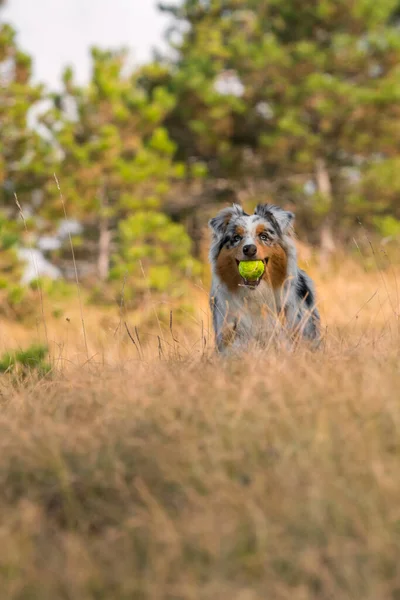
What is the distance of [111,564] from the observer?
6.57 ft

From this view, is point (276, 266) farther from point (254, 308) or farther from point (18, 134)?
point (18, 134)

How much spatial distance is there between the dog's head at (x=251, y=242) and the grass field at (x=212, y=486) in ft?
4.42

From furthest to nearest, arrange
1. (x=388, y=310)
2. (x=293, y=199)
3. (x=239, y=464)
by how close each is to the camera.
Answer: (x=293, y=199) → (x=388, y=310) → (x=239, y=464)

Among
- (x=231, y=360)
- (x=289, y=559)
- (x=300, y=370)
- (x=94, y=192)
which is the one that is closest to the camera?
(x=289, y=559)

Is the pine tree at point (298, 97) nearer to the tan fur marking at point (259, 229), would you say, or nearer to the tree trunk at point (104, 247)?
the tree trunk at point (104, 247)

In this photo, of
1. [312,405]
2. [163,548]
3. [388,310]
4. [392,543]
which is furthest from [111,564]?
[388,310]

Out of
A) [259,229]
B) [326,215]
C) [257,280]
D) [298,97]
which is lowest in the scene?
[257,280]

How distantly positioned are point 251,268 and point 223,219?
55 centimetres

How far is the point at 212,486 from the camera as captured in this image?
222 cm

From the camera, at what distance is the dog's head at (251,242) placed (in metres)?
4.60

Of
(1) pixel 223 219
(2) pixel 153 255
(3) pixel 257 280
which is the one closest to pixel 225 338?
(3) pixel 257 280

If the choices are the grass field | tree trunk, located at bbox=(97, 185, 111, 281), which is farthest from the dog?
tree trunk, located at bbox=(97, 185, 111, 281)

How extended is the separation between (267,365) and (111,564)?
1457 mm

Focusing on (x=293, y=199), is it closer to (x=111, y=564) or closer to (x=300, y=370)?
(x=300, y=370)
